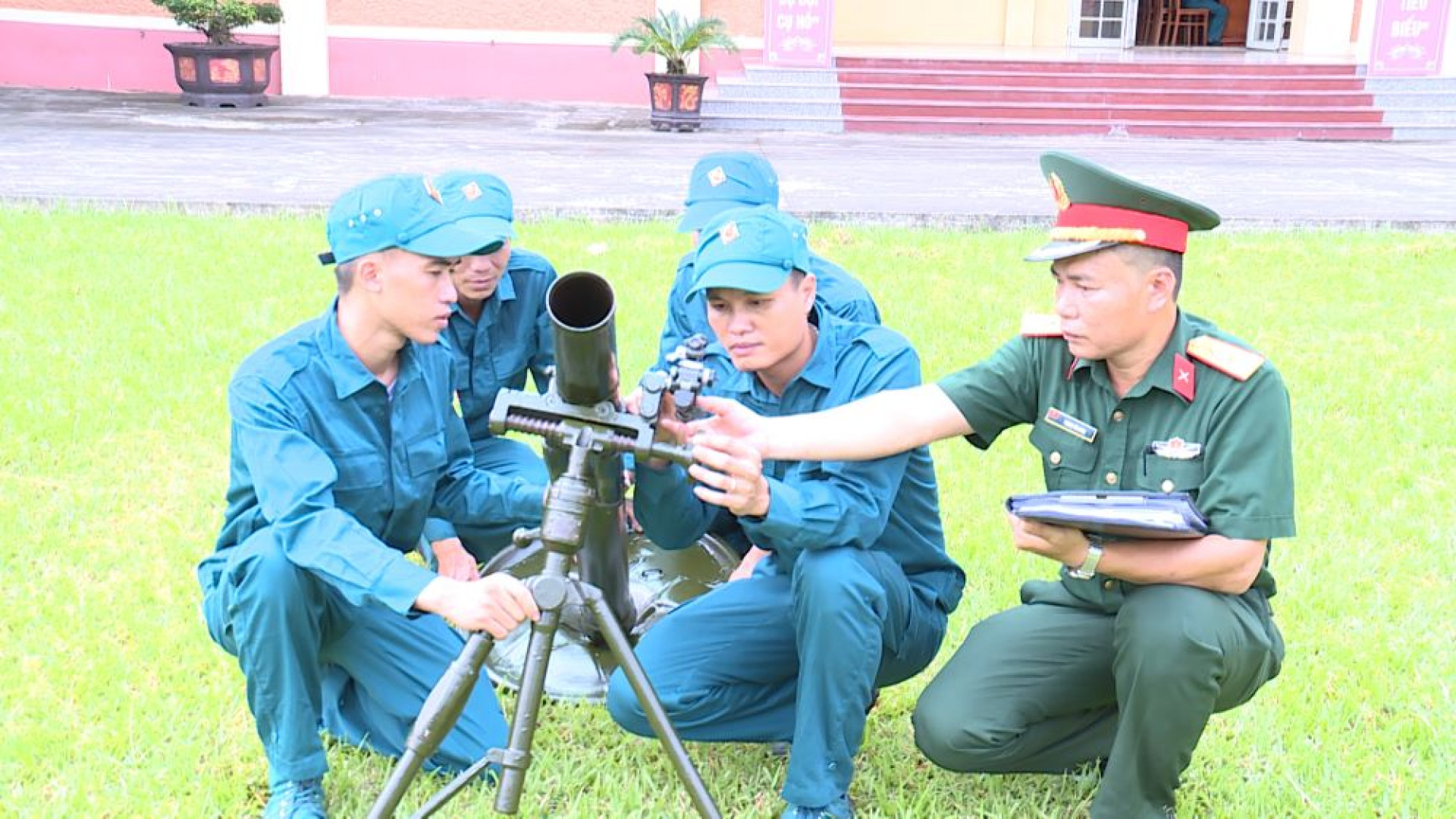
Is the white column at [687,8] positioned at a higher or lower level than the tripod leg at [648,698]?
higher

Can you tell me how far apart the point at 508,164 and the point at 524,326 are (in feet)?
26.7

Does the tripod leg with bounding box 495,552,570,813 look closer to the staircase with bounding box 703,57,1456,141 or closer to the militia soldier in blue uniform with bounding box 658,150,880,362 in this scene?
the militia soldier in blue uniform with bounding box 658,150,880,362

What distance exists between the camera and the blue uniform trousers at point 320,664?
300 centimetres

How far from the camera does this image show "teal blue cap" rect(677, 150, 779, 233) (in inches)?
195

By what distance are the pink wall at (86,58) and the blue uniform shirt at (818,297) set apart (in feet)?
50.1

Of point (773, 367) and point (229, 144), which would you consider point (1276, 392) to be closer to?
point (773, 367)

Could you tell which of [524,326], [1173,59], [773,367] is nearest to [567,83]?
[1173,59]

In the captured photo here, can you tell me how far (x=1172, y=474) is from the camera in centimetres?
302

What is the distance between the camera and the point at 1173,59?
60.4ft

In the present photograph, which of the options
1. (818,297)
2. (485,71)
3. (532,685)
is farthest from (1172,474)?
(485,71)

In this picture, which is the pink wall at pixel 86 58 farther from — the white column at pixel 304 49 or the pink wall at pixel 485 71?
the pink wall at pixel 485 71

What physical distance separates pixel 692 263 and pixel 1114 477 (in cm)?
181

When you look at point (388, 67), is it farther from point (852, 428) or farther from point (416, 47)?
point (852, 428)

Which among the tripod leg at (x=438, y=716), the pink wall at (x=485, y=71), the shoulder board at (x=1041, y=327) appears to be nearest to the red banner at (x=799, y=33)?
the pink wall at (x=485, y=71)
